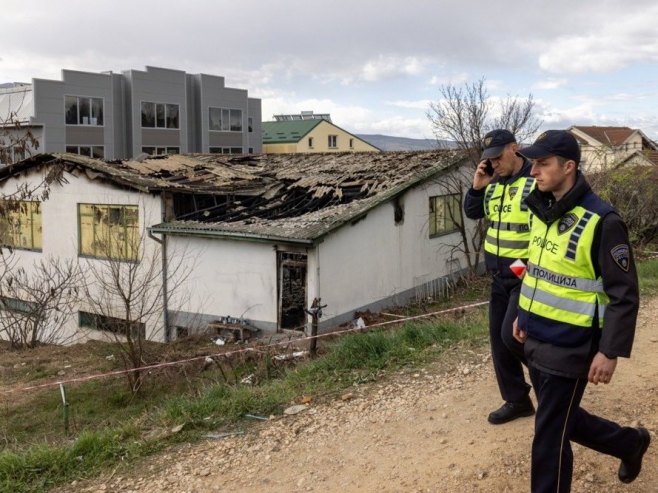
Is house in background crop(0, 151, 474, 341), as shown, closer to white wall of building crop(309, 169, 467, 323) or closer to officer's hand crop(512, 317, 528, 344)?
white wall of building crop(309, 169, 467, 323)

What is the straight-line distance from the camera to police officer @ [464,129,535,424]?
3.78 m

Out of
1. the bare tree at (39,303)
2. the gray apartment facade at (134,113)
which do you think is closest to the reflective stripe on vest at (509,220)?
the bare tree at (39,303)

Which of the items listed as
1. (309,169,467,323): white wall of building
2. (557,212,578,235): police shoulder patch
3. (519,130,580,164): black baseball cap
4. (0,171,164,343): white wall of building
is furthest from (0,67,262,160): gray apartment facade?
(557,212,578,235): police shoulder patch

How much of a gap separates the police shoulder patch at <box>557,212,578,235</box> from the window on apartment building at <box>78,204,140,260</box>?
12699 mm

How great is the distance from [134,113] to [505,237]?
39.8 metres

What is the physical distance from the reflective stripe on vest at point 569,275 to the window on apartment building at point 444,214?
44.4ft

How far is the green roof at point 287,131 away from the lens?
5531cm

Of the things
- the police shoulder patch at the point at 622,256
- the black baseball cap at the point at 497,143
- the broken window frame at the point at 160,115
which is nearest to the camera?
the police shoulder patch at the point at 622,256

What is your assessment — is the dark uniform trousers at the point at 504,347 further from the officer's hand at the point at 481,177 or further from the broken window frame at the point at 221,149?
the broken window frame at the point at 221,149

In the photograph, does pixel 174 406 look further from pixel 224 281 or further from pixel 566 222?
pixel 224 281

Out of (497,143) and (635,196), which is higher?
(497,143)

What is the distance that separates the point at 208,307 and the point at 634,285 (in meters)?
11.9

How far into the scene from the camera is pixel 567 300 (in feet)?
9.56

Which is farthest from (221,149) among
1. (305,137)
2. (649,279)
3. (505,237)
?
(505,237)
